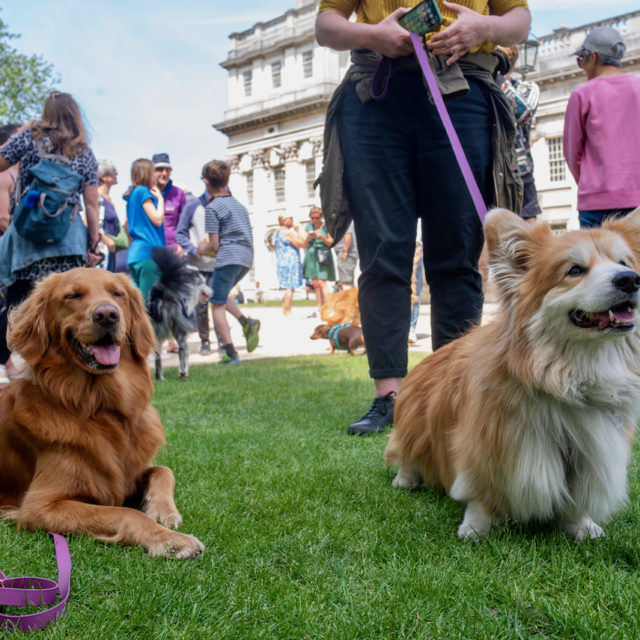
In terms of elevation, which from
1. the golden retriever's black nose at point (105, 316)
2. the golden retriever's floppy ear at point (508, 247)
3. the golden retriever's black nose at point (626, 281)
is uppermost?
the golden retriever's floppy ear at point (508, 247)

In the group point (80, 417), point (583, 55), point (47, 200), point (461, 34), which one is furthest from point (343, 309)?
point (80, 417)

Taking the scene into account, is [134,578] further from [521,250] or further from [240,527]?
[521,250]

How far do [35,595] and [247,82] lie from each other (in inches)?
1975

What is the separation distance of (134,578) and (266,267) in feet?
145

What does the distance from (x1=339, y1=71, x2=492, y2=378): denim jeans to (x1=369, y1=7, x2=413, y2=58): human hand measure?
0.24 m

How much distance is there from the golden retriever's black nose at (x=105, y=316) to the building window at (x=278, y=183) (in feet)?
142

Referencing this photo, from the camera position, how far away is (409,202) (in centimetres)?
349

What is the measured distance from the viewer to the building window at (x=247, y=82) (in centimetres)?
4788

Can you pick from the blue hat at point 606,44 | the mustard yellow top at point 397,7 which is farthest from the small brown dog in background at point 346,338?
the mustard yellow top at point 397,7

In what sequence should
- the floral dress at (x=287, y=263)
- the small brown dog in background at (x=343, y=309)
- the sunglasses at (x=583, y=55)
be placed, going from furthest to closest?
the floral dress at (x=287, y=263), the small brown dog in background at (x=343, y=309), the sunglasses at (x=583, y=55)

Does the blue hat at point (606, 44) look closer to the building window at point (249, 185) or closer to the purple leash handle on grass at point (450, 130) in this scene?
the purple leash handle on grass at point (450, 130)

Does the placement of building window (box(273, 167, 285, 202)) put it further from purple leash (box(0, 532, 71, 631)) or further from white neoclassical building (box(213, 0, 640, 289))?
purple leash (box(0, 532, 71, 631))

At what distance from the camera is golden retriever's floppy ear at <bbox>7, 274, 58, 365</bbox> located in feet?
8.30

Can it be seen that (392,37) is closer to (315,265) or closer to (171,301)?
(171,301)
